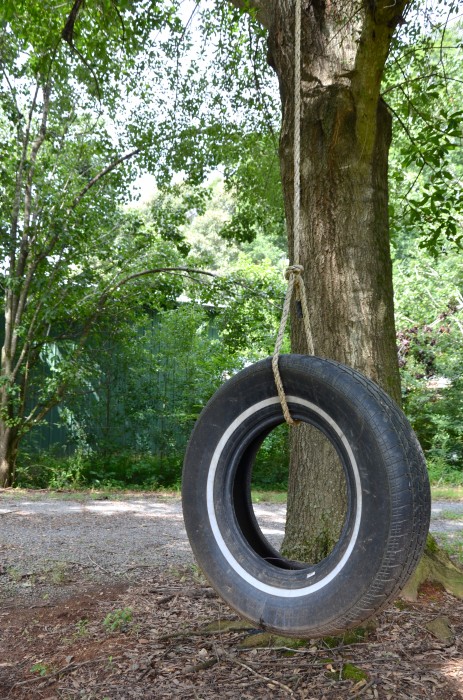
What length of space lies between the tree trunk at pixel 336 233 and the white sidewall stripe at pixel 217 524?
1.29 metres

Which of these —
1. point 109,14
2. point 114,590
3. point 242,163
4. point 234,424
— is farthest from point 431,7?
point 114,590

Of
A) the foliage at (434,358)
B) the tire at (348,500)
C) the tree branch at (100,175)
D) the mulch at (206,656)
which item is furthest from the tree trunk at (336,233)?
the foliage at (434,358)

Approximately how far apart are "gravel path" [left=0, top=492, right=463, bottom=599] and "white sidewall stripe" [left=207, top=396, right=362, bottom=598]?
2288mm

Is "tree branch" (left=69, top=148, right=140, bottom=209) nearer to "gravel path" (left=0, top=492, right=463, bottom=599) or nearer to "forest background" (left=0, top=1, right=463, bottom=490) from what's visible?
"forest background" (left=0, top=1, right=463, bottom=490)

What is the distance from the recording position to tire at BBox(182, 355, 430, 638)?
2.12m

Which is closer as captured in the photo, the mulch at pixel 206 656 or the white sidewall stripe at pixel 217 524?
the white sidewall stripe at pixel 217 524

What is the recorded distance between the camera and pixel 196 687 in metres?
3.05

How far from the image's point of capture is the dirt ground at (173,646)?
3049 millimetres

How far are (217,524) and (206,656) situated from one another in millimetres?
1163

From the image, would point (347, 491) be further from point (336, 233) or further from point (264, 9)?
point (264, 9)

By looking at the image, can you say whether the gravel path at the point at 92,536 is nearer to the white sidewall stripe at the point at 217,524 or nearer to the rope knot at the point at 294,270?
the white sidewall stripe at the point at 217,524

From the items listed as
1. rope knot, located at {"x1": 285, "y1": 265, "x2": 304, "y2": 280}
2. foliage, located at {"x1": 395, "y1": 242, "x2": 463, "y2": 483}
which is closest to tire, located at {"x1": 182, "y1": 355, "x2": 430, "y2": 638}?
rope knot, located at {"x1": 285, "y1": 265, "x2": 304, "y2": 280}

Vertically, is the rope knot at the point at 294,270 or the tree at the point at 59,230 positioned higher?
the tree at the point at 59,230

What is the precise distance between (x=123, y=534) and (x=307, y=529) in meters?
2.68
